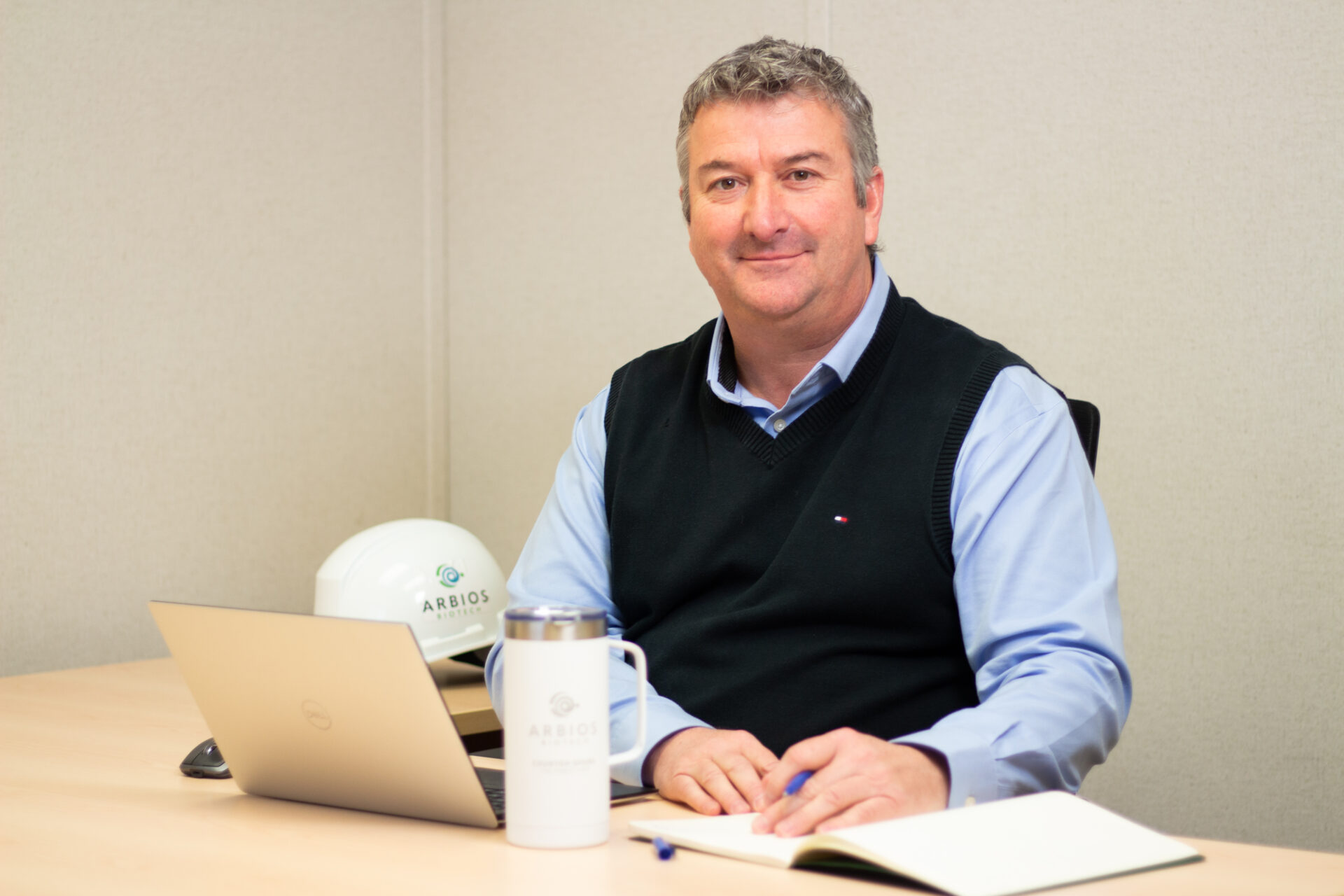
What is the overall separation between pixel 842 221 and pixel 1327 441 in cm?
88

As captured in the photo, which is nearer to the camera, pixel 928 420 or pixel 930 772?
pixel 930 772

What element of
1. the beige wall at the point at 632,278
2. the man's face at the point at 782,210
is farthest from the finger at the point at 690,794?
the beige wall at the point at 632,278

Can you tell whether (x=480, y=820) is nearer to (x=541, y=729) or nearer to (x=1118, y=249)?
(x=541, y=729)

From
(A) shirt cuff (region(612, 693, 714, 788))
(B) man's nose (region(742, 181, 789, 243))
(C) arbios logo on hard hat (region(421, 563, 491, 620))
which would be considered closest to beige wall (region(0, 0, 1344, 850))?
(C) arbios logo on hard hat (region(421, 563, 491, 620))

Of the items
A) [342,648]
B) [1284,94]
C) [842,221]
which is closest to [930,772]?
[342,648]

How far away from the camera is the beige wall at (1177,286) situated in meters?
1.78

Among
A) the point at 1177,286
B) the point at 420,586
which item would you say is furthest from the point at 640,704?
the point at 1177,286

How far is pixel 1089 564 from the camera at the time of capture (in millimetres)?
1160

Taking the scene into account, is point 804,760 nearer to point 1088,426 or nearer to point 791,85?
point 1088,426

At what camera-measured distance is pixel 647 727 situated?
1072 millimetres

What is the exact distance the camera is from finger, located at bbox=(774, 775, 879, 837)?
33.3 inches

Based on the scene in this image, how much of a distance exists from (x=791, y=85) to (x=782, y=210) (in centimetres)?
14

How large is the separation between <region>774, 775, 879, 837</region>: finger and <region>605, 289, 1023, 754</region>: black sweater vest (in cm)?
38

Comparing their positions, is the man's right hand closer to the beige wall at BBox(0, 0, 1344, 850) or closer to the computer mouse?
the computer mouse
